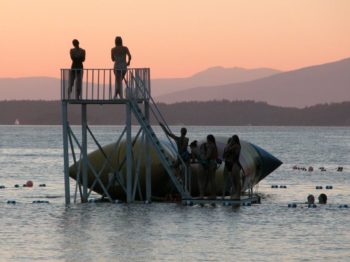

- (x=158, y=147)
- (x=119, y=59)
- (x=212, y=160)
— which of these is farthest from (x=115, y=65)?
(x=212, y=160)

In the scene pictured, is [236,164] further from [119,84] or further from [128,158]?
[119,84]

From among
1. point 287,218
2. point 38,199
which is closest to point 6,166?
point 38,199

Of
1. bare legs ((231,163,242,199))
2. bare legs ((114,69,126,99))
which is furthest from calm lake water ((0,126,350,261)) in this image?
bare legs ((114,69,126,99))

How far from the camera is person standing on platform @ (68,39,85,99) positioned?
48.3 m

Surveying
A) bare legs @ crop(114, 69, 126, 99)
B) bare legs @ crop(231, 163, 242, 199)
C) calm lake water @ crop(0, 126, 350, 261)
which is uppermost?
bare legs @ crop(114, 69, 126, 99)

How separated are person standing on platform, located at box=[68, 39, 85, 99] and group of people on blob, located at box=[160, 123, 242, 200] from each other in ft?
12.5

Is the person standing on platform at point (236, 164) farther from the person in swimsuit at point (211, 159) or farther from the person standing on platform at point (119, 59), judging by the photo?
the person standing on platform at point (119, 59)

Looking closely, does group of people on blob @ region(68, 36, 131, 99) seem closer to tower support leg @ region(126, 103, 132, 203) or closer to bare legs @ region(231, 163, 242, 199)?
tower support leg @ region(126, 103, 132, 203)

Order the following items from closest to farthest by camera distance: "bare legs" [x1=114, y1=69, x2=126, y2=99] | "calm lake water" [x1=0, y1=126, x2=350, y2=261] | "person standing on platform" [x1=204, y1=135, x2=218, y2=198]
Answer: "calm lake water" [x1=0, y1=126, x2=350, y2=261] < "person standing on platform" [x1=204, y1=135, x2=218, y2=198] < "bare legs" [x1=114, y1=69, x2=126, y2=99]

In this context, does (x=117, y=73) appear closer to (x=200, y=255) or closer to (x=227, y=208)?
(x=227, y=208)

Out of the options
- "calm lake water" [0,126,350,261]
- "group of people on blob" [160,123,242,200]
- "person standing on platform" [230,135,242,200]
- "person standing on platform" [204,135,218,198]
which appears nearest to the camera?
"calm lake water" [0,126,350,261]

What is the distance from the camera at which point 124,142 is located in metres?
52.3

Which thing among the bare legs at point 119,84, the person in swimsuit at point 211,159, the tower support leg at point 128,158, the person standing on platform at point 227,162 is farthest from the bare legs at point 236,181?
the bare legs at point 119,84

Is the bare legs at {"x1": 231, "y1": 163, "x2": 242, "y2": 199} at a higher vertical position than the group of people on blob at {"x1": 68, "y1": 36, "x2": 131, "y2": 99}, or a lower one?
lower
